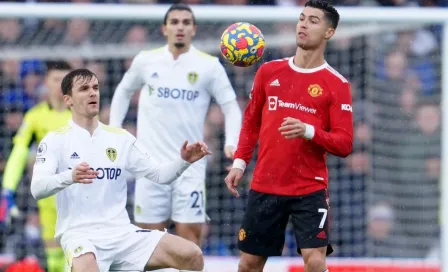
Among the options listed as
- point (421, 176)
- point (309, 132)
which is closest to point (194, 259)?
point (309, 132)

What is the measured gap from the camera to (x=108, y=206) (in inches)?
279

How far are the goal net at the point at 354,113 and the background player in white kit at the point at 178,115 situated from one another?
2.28 metres

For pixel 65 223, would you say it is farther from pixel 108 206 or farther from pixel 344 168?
pixel 344 168

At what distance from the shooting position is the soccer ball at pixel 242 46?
734 centimetres

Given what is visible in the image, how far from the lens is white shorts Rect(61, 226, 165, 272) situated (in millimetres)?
6914

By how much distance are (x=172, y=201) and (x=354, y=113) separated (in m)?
3.50

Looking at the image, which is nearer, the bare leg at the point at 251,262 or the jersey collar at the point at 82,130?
the jersey collar at the point at 82,130

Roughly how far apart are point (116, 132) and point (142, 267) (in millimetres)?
918

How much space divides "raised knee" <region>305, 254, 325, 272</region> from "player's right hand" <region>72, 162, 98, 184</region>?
1524 millimetres

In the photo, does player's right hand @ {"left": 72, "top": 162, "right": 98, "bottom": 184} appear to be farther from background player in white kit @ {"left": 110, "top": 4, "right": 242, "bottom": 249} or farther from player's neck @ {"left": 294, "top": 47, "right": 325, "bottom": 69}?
background player in white kit @ {"left": 110, "top": 4, "right": 242, "bottom": 249}

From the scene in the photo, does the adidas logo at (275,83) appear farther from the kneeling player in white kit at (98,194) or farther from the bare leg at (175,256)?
the bare leg at (175,256)

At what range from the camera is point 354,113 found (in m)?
11.4

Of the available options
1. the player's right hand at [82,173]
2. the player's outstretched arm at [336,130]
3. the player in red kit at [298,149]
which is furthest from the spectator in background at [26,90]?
the player's outstretched arm at [336,130]

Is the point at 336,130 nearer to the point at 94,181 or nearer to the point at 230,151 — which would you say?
the point at 230,151
